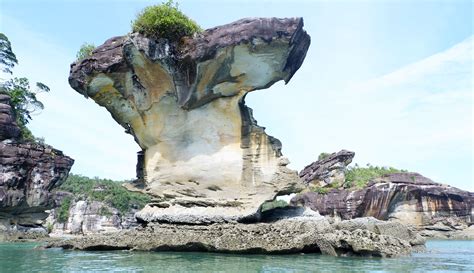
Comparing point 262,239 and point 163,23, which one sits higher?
point 163,23

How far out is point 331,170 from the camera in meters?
48.2

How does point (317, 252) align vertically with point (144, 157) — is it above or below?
below

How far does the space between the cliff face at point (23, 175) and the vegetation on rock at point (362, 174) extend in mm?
29045

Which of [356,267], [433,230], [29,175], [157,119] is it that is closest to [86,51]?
[157,119]

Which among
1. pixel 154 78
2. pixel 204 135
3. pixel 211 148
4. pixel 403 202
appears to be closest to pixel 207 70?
pixel 154 78

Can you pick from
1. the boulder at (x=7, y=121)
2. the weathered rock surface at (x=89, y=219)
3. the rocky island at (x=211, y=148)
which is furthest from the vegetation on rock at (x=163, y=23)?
the weathered rock surface at (x=89, y=219)

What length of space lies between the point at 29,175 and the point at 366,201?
29877 millimetres

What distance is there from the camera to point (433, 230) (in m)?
46.4

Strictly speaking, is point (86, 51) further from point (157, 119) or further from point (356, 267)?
point (356, 267)

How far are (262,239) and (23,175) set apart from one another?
24.4m

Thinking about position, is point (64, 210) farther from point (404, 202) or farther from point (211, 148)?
point (211, 148)

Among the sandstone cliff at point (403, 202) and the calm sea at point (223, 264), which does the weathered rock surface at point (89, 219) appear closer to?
the sandstone cliff at point (403, 202)

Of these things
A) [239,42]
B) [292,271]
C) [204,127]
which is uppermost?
[239,42]

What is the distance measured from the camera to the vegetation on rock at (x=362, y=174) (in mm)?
47156
